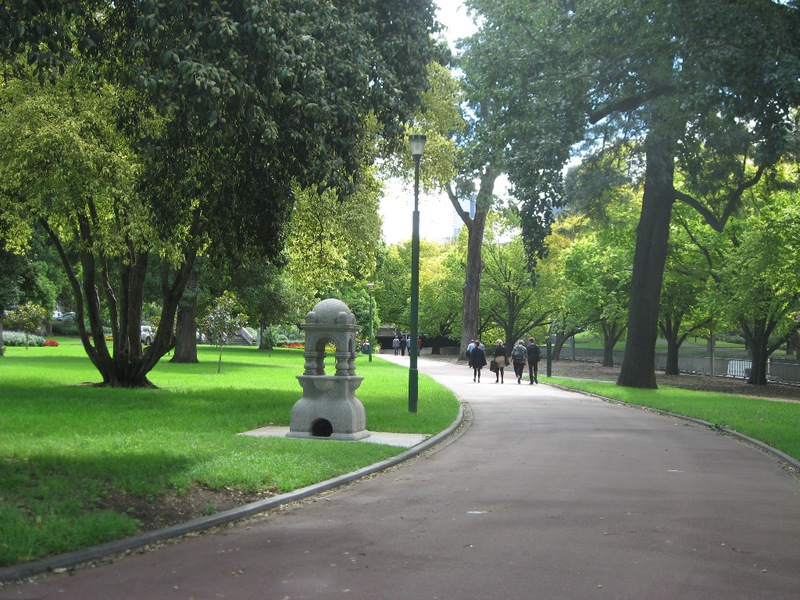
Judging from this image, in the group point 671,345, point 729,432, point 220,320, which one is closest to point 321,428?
point 729,432

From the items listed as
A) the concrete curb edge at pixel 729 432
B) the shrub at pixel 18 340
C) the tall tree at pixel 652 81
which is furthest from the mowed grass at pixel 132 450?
the shrub at pixel 18 340

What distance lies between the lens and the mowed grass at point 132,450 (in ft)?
23.8

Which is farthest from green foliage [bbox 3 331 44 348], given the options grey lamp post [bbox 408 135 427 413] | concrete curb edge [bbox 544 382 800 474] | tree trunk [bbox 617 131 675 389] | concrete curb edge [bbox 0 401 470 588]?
concrete curb edge [bbox 0 401 470 588]

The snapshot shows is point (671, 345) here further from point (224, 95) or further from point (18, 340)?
point (224, 95)

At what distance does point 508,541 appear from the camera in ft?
24.5

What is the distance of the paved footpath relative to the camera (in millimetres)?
6000

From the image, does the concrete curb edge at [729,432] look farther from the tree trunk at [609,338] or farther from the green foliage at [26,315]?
the green foliage at [26,315]

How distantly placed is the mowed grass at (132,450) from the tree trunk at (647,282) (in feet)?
28.8

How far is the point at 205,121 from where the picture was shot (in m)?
8.94

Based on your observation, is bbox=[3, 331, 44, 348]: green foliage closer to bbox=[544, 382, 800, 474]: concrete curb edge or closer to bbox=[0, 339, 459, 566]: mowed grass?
bbox=[0, 339, 459, 566]: mowed grass

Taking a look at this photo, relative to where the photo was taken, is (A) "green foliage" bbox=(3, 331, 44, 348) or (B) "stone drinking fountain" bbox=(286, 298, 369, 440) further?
(A) "green foliage" bbox=(3, 331, 44, 348)

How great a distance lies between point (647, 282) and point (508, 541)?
2287cm

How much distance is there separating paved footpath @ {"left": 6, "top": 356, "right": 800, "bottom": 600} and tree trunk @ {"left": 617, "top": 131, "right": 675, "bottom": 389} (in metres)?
16.3

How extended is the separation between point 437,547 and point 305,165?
174 inches
